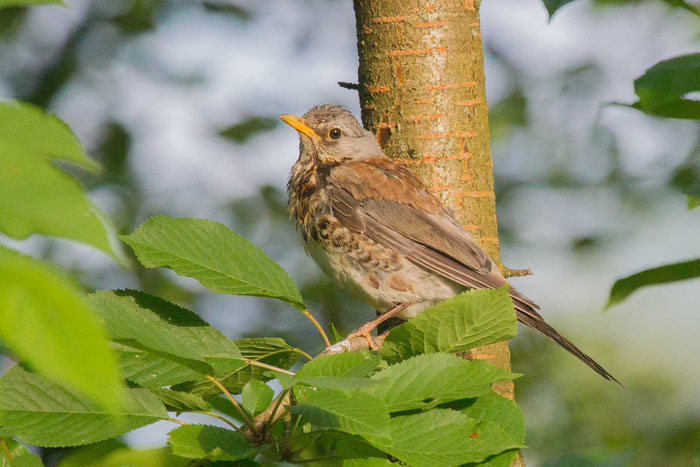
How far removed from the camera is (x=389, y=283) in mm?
3857

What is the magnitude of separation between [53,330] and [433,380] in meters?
1.25

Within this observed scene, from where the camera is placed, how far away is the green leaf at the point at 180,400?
5.99 feet

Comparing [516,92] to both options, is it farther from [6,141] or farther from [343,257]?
[6,141]

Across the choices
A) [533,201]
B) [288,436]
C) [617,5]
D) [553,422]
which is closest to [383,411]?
[288,436]

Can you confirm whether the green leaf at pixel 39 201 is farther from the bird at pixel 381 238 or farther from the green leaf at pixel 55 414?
the bird at pixel 381 238

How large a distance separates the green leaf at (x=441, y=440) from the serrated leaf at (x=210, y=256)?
0.58 m

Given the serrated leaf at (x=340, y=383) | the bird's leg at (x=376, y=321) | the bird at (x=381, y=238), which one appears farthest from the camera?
the bird at (x=381, y=238)

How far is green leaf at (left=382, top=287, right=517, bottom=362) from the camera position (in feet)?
6.13

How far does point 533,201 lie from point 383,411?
5.19 m

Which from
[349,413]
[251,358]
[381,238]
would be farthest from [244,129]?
[349,413]

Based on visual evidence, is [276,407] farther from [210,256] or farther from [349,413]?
[210,256]

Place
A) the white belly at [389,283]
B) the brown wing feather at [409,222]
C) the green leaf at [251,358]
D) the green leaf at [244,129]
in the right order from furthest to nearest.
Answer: the green leaf at [244,129] < the white belly at [389,283] < the brown wing feather at [409,222] < the green leaf at [251,358]

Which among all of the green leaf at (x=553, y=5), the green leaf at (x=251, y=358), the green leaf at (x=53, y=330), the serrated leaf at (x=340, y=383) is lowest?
the green leaf at (x=251, y=358)

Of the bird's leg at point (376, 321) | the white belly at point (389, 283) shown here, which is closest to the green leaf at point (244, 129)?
the white belly at point (389, 283)
